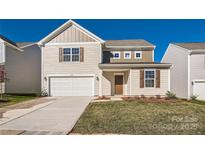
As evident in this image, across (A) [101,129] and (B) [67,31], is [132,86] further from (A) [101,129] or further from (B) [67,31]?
(A) [101,129]

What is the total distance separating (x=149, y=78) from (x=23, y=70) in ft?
37.1

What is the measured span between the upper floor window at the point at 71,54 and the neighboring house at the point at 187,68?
709 centimetres

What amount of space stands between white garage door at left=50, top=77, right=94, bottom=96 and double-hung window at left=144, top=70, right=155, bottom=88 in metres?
4.33

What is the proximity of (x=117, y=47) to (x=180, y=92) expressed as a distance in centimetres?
687

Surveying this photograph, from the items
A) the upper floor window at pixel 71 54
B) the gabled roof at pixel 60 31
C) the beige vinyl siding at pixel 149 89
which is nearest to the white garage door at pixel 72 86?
the upper floor window at pixel 71 54

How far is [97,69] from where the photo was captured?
14.7 metres

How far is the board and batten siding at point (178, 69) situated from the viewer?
1346 centimetres

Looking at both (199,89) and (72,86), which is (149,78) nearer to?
(199,89)

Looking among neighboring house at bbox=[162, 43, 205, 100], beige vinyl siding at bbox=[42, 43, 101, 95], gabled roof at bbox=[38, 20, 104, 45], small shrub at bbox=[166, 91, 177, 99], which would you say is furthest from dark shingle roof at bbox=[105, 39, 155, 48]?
small shrub at bbox=[166, 91, 177, 99]

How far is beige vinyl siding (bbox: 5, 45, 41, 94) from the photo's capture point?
1538 centimetres

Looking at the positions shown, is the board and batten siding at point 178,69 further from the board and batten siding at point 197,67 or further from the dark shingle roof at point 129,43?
the dark shingle roof at point 129,43

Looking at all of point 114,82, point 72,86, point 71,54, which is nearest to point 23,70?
point 71,54

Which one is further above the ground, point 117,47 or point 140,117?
point 117,47

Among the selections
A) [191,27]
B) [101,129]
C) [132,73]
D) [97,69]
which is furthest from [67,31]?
[101,129]
